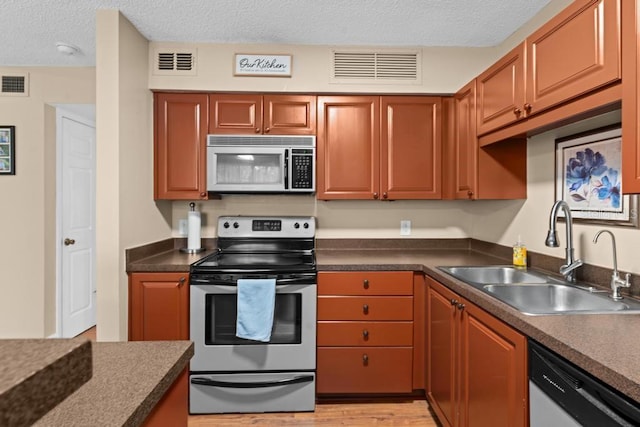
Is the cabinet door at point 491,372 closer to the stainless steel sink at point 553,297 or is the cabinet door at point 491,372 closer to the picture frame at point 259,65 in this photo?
the stainless steel sink at point 553,297

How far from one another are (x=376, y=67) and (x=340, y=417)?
2350 mm

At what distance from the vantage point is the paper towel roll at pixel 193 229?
2.68 metres

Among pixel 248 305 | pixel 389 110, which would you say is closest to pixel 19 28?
pixel 248 305

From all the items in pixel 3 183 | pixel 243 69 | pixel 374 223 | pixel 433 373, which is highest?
pixel 243 69

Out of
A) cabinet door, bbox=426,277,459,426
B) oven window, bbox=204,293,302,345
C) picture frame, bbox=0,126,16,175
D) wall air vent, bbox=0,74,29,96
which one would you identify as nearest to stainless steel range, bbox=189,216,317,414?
oven window, bbox=204,293,302,345

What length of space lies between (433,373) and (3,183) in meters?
3.67

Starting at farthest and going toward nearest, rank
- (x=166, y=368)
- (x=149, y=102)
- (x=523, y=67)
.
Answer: (x=149, y=102)
(x=523, y=67)
(x=166, y=368)

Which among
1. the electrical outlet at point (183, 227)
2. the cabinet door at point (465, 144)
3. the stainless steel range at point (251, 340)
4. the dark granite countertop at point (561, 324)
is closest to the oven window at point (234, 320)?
the stainless steel range at point (251, 340)

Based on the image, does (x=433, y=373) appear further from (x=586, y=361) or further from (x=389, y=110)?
(x=389, y=110)

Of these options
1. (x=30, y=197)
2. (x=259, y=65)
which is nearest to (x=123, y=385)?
(x=259, y=65)

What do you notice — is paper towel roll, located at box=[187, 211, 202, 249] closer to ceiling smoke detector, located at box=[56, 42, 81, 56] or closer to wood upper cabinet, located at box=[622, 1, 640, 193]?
ceiling smoke detector, located at box=[56, 42, 81, 56]

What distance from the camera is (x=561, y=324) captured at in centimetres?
114

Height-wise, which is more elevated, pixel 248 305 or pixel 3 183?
pixel 3 183

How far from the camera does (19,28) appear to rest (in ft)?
7.76
